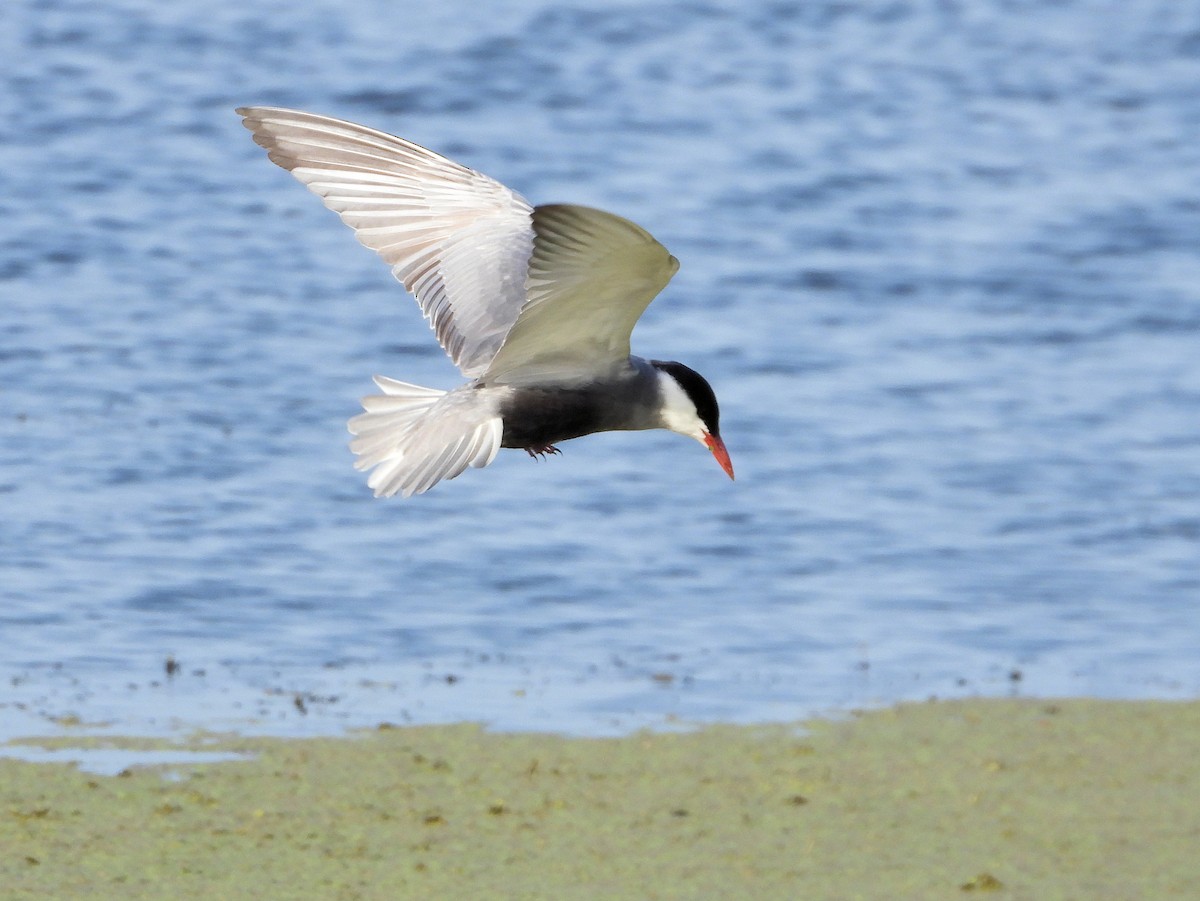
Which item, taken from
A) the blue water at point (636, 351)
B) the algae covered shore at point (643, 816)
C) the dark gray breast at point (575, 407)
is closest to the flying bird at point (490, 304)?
the dark gray breast at point (575, 407)

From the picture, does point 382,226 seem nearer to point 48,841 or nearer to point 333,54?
point 48,841

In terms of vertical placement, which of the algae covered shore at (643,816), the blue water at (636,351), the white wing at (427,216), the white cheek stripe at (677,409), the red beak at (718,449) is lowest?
the blue water at (636,351)

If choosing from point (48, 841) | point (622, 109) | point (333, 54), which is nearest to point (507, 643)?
point (48, 841)

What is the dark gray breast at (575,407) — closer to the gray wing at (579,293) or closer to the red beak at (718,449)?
the gray wing at (579,293)

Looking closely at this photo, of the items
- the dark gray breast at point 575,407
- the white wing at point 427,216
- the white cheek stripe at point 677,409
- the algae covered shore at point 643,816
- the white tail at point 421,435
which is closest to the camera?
the white tail at point 421,435

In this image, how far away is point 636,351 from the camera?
36.0ft

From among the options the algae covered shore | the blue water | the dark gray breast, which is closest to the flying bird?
the dark gray breast

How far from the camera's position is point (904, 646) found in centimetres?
766

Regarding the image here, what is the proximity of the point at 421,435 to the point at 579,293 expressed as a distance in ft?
1.70

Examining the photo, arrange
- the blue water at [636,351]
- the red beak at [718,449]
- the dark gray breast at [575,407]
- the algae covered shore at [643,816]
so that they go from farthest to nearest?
the blue water at [636,351] < the algae covered shore at [643,816] < the red beak at [718,449] < the dark gray breast at [575,407]

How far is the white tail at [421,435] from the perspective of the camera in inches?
189

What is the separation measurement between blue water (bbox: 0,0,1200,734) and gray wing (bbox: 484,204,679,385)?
80.9 inches

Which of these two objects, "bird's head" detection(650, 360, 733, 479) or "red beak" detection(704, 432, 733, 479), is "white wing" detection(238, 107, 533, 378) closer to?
"bird's head" detection(650, 360, 733, 479)

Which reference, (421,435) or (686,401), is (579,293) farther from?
(686,401)
